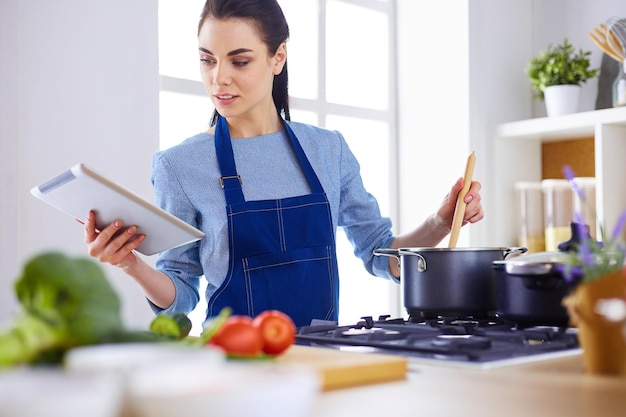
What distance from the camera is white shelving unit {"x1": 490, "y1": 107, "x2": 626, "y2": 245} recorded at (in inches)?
124

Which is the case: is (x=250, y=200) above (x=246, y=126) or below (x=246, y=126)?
below

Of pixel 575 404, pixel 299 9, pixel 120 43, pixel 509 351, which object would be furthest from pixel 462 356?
pixel 299 9

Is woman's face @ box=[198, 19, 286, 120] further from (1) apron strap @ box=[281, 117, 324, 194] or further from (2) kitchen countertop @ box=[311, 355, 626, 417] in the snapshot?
(2) kitchen countertop @ box=[311, 355, 626, 417]

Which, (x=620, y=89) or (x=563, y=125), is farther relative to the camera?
(x=563, y=125)

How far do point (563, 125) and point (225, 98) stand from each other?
5.83ft

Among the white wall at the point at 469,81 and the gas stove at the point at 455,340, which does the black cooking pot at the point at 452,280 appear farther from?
the white wall at the point at 469,81

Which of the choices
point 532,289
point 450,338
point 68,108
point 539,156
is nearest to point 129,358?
point 450,338

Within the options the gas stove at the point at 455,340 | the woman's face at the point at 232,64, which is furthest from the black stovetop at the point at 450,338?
the woman's face at the point at 232,64

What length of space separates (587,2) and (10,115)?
2.50 meters

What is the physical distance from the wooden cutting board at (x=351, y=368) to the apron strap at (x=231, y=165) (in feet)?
3.10

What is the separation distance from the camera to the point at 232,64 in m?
2.05

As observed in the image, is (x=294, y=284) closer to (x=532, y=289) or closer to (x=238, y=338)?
(x=532, y=289)

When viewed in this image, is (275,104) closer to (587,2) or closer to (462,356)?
(462,356)

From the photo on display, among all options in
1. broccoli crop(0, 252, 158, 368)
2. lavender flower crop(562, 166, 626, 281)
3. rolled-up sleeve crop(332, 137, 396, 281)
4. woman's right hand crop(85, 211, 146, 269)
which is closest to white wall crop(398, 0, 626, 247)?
rolled-up sleeve crop(332, 137, 396, 281)
